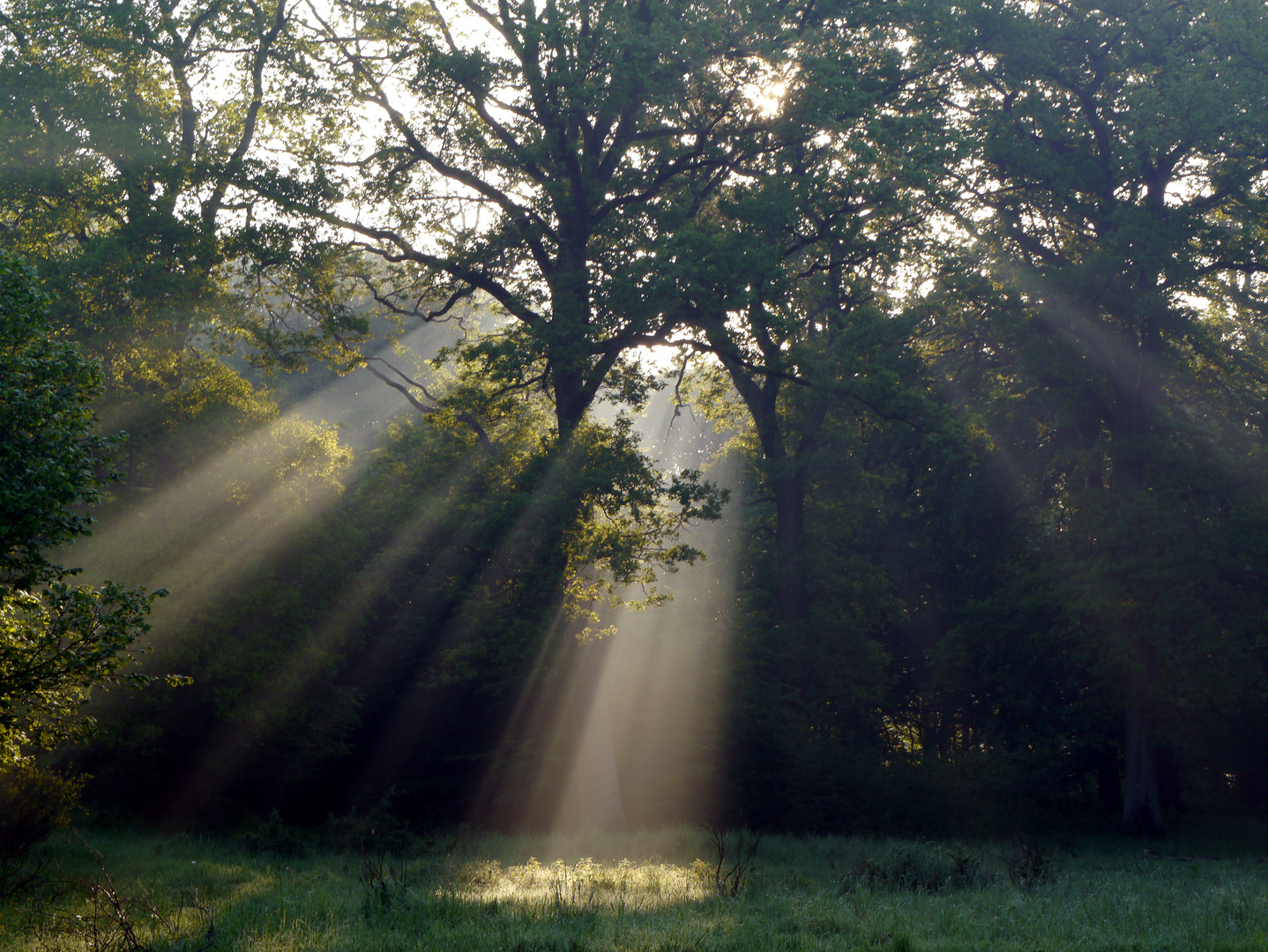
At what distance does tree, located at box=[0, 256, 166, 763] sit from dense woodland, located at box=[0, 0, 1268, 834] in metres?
9.61

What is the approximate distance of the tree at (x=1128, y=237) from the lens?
21422mm

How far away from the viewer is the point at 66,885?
1104cm

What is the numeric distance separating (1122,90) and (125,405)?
23.4 m

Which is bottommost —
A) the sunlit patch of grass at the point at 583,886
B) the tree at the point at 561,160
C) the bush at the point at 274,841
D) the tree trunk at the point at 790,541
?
the bush at the point at 274,841

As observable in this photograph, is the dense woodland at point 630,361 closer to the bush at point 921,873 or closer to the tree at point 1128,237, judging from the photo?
the tree at point 1128,237

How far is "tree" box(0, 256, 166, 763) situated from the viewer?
25.7 feet

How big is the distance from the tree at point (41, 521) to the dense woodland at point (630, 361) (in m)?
9.61

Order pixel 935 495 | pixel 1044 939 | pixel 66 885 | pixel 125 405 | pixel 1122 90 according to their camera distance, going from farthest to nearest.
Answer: pixel 935 495, pixel 1122 90, pixel 125 405, pixel 66 885, pixel 1044 939

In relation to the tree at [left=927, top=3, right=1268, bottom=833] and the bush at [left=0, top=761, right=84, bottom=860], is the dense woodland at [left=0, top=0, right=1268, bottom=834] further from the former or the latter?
the bush at [left=0, top=761, right=84, bottom=860]

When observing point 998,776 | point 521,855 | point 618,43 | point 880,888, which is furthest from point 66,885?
point 998,776

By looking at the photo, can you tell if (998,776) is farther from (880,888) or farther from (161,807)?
(161,807)

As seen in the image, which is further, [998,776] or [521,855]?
[998,776]

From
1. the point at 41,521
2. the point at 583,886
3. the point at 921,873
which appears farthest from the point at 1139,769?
the point at 41,521

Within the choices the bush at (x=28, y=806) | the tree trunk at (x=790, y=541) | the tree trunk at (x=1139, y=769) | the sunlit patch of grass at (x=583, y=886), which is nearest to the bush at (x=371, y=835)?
the sunlit patch of grass at (x=583, y=886)
